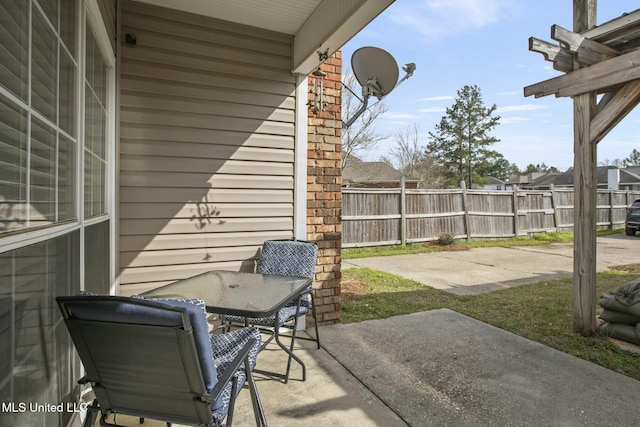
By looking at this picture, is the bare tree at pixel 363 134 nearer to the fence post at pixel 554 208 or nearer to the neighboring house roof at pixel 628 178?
the fence post at pixel 554 208

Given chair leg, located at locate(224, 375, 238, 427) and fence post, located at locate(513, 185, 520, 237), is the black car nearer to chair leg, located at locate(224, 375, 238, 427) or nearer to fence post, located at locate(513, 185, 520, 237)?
fence post, located at locate(513, 185, 520, 237)

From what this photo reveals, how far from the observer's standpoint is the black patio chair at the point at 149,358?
1.25 metres

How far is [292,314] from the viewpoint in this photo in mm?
2844

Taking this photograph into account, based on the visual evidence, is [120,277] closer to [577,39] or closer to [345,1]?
[345,1]

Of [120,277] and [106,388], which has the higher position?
[120,277]

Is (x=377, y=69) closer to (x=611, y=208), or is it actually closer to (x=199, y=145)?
(x=199, y=145)

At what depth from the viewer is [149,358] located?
1330 mm

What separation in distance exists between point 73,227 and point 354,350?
7.64 ft

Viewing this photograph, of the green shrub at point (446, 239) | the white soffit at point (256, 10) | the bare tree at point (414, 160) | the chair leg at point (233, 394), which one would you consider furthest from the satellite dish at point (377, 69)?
the bare tree at point (414, 160)

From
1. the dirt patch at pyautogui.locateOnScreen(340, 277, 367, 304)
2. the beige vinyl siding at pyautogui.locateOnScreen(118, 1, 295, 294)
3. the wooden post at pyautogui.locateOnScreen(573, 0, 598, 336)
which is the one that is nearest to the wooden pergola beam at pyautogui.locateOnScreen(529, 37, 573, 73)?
the wooden post at pyautogui.locateOnScreen(573, 0, 598, 336)

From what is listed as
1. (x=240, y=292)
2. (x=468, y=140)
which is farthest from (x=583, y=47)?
(x=468, y=140)

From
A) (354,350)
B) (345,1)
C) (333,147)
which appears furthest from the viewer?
(333,147)

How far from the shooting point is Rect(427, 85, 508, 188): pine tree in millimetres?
27703

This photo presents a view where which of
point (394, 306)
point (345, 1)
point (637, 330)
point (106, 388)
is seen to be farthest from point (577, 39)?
point (106, 388)
